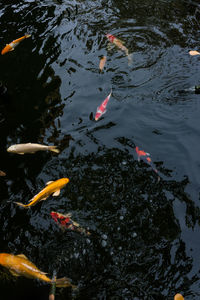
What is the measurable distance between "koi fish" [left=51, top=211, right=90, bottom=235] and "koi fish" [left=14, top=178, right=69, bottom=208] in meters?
0.24

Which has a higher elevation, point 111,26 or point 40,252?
point 111,26

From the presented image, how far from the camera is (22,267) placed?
2.76m

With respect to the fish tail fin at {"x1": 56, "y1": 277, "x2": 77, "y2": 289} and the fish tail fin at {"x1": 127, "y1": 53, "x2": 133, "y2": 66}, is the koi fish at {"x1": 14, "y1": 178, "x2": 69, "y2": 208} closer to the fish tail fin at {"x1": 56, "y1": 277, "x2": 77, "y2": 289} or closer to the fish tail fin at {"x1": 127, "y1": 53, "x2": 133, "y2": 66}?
the fish tail fin at {"x1": 56, "y1": 277, "x2": 77, "y2": 289}

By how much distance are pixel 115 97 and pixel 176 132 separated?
119 centimetres

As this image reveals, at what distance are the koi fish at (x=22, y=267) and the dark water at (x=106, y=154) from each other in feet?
0.34

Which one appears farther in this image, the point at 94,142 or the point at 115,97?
the point at 115,97

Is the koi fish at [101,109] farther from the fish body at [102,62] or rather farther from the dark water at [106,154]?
the fish body at [102,62]

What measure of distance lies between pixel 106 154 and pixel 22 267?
72.2 inches

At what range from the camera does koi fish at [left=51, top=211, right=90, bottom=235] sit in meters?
3.22

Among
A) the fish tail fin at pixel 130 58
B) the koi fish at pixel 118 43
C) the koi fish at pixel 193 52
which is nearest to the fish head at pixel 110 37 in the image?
the koi fish at pixel 118 43

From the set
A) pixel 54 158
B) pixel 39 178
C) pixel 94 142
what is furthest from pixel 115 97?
pixel 39 178

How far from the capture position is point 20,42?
232 inches

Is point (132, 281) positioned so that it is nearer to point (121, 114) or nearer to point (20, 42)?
point (121, 114)

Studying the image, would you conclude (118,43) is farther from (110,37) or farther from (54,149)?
(54,149)
